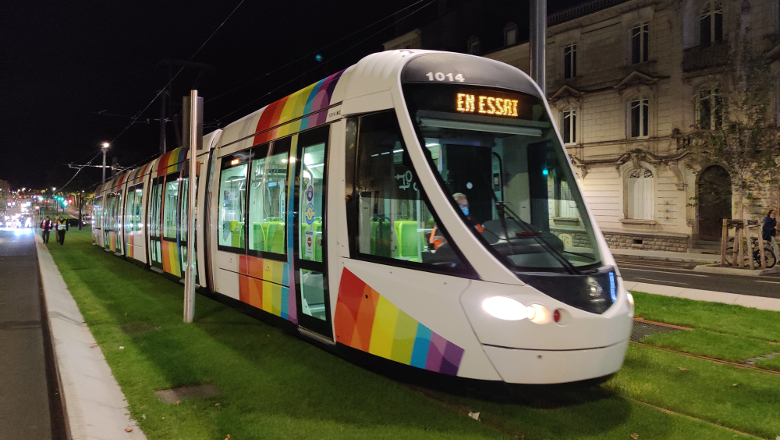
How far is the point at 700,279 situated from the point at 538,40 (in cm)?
985

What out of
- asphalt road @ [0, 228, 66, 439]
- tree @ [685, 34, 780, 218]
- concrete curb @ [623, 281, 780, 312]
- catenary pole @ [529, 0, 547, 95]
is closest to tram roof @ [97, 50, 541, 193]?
catenary pole @ [529, 0, 547, 95]

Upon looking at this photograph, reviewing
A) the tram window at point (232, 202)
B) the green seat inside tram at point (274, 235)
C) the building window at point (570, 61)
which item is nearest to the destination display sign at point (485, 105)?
the green seat inside tram at point (274, 235)

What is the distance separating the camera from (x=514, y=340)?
13.2ft

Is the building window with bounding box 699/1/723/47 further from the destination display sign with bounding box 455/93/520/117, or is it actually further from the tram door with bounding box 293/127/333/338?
the tram door with bounding box 293/127/333/338

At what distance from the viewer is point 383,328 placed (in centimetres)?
482

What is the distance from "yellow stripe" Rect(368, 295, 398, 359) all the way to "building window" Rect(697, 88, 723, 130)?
1807 centimetres

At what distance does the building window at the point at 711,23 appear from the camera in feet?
70.2

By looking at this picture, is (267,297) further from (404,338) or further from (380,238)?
(404,338)

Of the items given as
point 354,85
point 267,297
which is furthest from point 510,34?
point 354,85

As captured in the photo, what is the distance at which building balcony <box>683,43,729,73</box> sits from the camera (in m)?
21.0

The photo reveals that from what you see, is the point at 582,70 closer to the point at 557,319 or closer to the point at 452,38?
the point at 452,38

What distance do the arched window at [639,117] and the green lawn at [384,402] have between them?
19.9 meters

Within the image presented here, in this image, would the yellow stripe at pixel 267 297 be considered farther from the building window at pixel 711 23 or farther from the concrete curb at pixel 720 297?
the building window at pixel 711 23

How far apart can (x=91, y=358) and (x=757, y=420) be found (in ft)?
22.5
